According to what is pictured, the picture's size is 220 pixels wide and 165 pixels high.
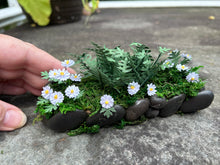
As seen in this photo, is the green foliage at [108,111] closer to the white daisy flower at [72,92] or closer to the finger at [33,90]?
the white daisy flower at [72,92]

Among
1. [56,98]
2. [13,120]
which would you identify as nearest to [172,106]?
[56,98]

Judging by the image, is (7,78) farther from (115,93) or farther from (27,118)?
(115,93)

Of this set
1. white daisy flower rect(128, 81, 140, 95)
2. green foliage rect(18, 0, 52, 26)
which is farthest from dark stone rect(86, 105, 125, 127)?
green foliage rect(18, 0, 52, 26)

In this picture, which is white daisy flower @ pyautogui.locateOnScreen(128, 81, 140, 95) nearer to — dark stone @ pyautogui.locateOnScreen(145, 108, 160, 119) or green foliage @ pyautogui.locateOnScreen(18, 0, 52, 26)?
dark stone @ pyautogui.locateOnScreen(145, 108, 160, 119)

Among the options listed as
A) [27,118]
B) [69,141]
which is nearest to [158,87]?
[69,141]

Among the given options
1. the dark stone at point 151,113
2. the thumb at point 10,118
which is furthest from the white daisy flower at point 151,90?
the thumb at point 10,118

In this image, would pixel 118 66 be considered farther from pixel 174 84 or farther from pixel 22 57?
pixel 22 57
